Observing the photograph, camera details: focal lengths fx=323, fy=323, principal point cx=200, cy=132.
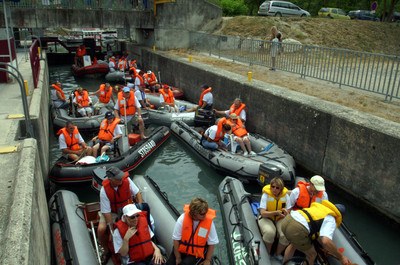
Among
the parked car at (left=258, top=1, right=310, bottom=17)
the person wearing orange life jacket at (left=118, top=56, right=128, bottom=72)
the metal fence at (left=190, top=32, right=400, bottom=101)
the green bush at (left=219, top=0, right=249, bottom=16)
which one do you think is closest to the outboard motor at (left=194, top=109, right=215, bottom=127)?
the metal fence at (left=190, top=32, right=400, bottom=101)

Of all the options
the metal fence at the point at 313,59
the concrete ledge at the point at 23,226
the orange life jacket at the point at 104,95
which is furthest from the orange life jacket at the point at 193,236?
the orange life jacket at the point at 104,95

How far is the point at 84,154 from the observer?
8.09 metres

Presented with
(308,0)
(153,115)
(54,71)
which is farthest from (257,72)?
(308,0)

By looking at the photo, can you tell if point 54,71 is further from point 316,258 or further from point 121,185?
point 316,258

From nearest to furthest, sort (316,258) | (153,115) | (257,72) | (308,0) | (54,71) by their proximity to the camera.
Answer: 1. (316,258)
2. (153,115)
3. (257,72)
4. (54,71)
5. (308,0)

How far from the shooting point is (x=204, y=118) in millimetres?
10719

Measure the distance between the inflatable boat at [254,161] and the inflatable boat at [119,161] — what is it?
1.25 metres

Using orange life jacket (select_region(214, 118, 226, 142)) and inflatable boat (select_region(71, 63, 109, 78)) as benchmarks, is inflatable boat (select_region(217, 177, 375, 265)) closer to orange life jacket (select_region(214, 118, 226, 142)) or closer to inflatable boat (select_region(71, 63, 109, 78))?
orange life jacket (select_region(214, 118, 226, 142))

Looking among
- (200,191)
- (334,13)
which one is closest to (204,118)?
(200,191)

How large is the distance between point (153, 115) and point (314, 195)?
786 cm

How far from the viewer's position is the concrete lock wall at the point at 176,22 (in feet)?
67.9

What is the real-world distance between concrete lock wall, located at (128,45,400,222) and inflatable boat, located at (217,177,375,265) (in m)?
1.88

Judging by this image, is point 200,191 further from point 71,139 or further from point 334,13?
point 334,13

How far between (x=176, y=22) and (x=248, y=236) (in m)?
Answer: 18.1
